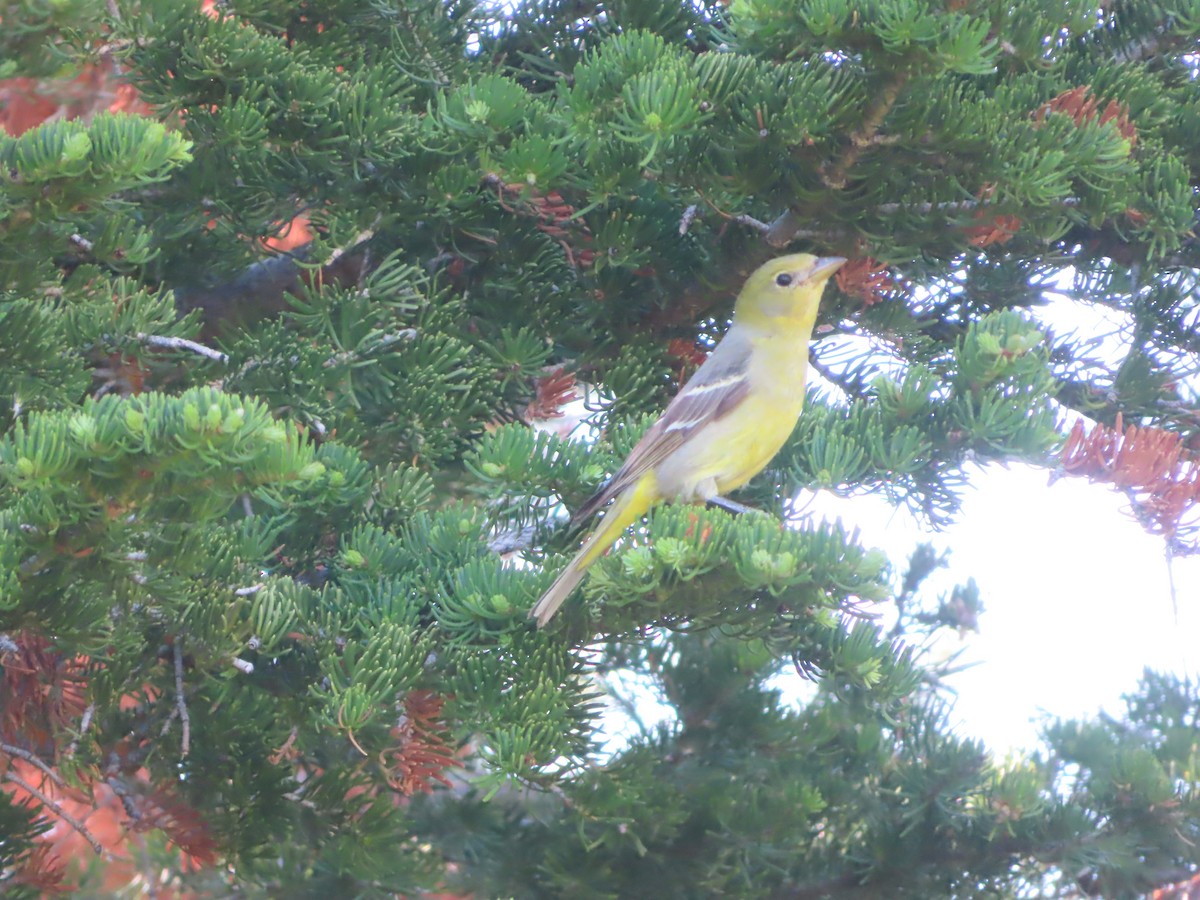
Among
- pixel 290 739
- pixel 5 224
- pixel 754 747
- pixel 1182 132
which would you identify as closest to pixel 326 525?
pixel 290 739

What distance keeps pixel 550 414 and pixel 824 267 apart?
104 cm

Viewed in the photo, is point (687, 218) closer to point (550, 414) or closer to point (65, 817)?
point (550, 414)

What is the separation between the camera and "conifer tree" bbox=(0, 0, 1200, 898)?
8.35 ft

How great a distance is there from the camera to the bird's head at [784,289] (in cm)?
381

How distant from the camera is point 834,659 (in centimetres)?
273

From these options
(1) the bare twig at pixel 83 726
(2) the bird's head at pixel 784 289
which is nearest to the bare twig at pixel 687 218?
(2) the bird's head at pixel 784 289

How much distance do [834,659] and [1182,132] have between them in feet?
6.60

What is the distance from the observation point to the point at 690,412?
12.9 ft

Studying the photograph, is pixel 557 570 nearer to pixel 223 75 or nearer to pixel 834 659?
pixel 834 659

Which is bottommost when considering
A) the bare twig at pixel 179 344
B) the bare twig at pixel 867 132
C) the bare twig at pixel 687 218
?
the bare twig at pixel 179 344

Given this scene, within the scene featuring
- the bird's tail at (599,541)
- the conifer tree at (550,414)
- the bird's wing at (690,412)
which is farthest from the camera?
the bird's wing at (690,412)

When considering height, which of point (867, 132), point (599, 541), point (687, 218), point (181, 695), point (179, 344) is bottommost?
point (181, 695)

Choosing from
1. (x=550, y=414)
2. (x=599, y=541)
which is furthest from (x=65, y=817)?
(x=550, y=414)

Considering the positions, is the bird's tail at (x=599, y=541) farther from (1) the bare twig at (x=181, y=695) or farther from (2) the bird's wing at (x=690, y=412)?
(1) the bare twig at (x=181, y=695)
